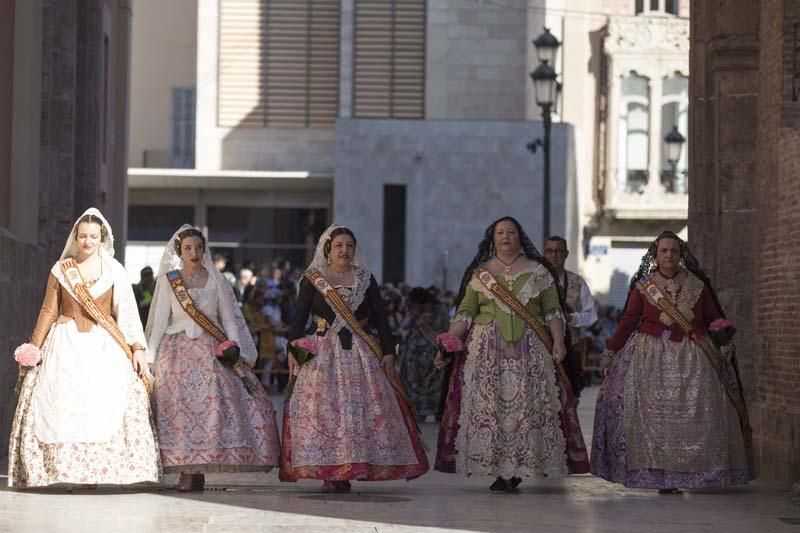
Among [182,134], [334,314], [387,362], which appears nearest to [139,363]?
[334,314]

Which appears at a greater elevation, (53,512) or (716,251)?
(716,251)

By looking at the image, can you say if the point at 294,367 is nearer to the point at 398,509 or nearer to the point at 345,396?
the point at 345,396

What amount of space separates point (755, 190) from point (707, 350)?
3180mm

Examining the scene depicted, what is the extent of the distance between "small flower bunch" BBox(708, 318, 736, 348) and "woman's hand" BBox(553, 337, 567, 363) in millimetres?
1056

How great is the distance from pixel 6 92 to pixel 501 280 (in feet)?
16.4

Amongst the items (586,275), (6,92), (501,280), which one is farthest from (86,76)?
(586,275)

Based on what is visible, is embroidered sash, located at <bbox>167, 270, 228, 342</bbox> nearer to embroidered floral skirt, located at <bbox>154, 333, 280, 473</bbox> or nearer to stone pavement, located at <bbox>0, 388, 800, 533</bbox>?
embroidered floral skirt, located at <bbox>154, 333, 280, 473</bbox>

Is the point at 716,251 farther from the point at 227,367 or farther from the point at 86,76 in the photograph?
the point at 86,76

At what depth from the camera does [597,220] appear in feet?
148

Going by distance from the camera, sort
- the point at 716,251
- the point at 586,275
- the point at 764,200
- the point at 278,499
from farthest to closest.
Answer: the point at 586,275
the point at 716,251
the point at 764,200
the point at 278,499

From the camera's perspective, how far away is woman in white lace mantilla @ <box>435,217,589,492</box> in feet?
41.4

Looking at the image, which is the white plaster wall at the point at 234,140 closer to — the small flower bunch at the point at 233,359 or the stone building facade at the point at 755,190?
the stone building facade at the point at 755,190

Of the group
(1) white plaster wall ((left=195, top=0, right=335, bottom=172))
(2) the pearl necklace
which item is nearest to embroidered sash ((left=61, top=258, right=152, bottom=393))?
(2) the pearl necklace

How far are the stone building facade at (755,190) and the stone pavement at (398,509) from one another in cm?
97
